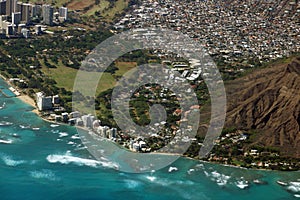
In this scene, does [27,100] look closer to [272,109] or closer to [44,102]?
[44,102]

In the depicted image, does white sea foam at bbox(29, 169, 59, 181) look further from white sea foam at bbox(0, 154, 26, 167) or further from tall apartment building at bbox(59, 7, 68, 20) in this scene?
tall apartment building at bbox(59, 7, 68, 20)

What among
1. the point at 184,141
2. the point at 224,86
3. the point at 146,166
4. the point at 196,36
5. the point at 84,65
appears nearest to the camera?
the point at 146,166

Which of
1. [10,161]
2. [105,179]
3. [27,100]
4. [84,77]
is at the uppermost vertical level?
[84,77]

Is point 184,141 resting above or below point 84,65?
below

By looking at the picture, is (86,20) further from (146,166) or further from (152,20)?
(146,166)

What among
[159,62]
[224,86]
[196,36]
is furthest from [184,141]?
[196,36]

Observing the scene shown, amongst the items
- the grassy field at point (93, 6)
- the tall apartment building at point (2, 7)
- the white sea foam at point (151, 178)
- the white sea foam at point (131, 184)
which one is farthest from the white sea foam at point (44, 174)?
the grassy field at point (93, 6)

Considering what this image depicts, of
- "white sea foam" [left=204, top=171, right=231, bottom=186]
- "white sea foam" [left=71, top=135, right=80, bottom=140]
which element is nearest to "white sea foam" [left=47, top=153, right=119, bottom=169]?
"white sea foam" [left=71, top=135, right=80, bottom=140]

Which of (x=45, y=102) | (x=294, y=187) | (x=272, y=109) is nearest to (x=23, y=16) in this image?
(x=45, y=102)
